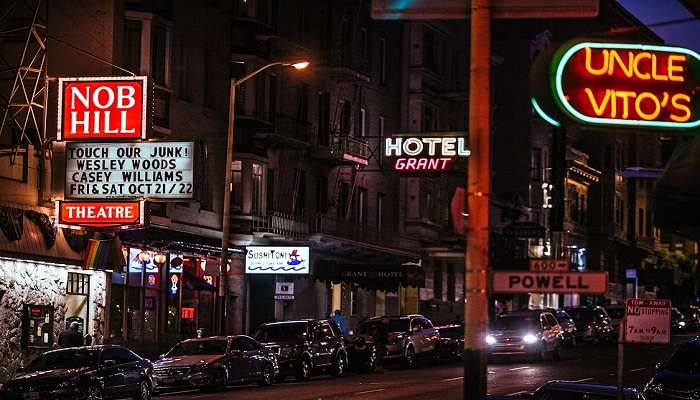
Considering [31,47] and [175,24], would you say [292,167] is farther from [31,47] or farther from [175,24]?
[31,47]

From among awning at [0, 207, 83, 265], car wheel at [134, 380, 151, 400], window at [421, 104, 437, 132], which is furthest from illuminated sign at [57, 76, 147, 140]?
window at [421, 104, 437, 132]

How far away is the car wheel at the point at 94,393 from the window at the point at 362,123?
30254 mm

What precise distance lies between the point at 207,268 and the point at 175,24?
7934 mm

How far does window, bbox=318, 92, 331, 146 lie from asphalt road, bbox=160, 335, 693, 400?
11.3m

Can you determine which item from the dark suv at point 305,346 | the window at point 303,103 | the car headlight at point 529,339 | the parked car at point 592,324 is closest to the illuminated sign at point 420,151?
the window at point 303,103

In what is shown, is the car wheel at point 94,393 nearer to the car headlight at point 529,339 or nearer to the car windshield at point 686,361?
the car windshield at point 686,361

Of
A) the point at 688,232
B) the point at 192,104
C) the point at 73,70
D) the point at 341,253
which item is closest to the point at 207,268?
the point at 192,104

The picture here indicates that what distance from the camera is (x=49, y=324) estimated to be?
1446 inches

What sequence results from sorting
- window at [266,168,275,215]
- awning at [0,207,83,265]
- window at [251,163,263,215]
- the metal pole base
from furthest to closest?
window at [266,168,275,215] → window at [251,163,263,215] → awning at [0,207,83,265] → the metal pole base

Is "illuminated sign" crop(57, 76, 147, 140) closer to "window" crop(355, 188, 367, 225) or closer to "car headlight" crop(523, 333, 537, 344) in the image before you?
"car headlight" crop(523, 333, 537, 344)

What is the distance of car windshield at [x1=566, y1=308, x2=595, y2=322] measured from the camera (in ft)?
192

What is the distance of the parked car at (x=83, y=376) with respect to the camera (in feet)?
84.9

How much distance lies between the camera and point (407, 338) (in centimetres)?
4384

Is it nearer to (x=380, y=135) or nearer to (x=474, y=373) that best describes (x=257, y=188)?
(x=380, y=135)
